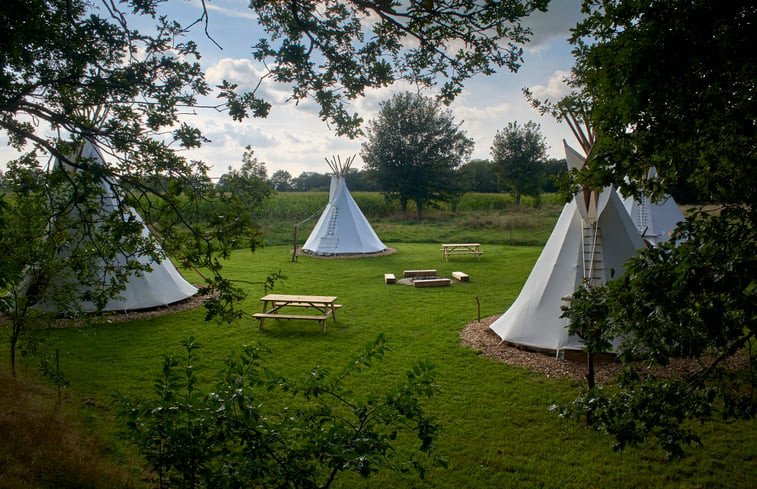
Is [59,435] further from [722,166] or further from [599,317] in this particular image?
[722,166]

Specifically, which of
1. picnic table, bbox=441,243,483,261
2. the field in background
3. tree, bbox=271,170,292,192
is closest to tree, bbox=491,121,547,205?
the field in background

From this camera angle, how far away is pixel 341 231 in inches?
751

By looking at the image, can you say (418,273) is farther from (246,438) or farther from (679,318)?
(246,438)

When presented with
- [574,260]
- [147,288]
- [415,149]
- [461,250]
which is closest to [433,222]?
[415,149]

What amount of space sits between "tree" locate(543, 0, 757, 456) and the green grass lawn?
1.88m

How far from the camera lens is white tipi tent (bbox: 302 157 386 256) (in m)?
18.7

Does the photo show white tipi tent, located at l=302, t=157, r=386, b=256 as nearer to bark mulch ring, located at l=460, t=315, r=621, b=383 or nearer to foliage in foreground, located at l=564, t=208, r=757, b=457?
bark mulch ring, located at l=460, t=315, r=621, b=383

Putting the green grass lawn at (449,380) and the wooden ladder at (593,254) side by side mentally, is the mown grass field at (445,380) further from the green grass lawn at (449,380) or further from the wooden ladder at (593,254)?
the wooden ladder at (593,254)

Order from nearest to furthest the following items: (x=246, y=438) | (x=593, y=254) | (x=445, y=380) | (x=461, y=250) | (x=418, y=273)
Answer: (x=246, y=438)
(x=445, y=380)
(x=593, y=254)
(x=418, y=273)
(x=461, y=250)

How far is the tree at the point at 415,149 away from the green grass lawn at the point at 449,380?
21565mm

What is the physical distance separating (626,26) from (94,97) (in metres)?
4.22

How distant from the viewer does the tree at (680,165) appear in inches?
82.2

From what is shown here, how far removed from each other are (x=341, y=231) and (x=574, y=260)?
42.0 ft

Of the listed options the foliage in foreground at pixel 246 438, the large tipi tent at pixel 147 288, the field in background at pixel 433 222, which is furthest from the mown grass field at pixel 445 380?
the field in background at pixel 433 222
